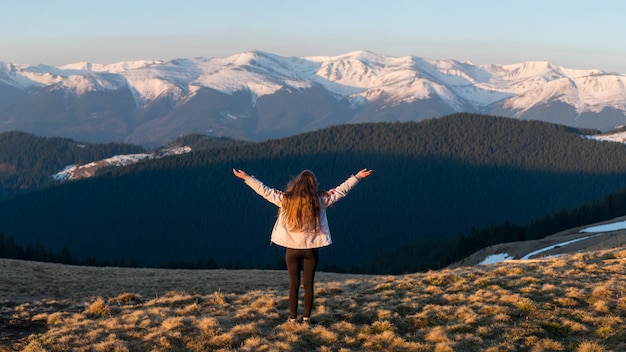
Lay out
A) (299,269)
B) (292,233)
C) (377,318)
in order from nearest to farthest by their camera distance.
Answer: (292,233)
(299,269)
(377,318)

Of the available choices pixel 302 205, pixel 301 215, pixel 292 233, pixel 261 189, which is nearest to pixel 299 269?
pixel 292 233

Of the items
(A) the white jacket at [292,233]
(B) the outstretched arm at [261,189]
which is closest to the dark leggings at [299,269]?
(A) the white jacket at [292,233]

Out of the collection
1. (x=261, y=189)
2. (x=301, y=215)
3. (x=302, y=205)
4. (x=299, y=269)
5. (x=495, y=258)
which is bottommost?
(x=495, y=258)

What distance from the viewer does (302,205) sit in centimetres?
1773

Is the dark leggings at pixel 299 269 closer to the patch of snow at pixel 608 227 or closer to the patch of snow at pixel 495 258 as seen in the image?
the patch of snow at pixel 495 258

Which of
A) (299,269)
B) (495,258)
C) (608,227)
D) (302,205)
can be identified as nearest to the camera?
(302,205)

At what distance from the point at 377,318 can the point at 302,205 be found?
4.44m

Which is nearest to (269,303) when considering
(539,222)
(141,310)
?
(141,310)

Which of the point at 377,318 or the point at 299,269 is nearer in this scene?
the point at 299,269

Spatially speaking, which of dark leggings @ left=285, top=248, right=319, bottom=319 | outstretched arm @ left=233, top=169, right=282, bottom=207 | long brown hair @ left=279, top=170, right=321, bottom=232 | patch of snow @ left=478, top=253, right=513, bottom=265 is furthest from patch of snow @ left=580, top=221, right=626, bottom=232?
outstretched arm @ left=233, top=169, right=282, bottom=207

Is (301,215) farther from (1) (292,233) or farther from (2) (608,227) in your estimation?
(2) (608,227)

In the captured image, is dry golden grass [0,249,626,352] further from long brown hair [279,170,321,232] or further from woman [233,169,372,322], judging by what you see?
long brown hair [279,170,321,232]

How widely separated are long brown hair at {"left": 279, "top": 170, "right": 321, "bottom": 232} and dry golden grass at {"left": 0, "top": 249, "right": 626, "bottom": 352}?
114 inches

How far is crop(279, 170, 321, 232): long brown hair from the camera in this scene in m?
17.8
